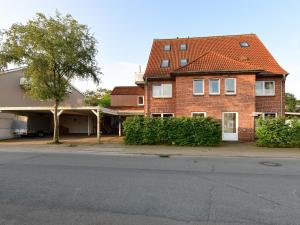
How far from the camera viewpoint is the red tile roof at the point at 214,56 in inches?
772

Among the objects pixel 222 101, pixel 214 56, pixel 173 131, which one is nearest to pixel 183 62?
pixel 214 56

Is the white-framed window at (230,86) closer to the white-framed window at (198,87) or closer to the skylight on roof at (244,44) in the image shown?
the white-framed window at (198,87)

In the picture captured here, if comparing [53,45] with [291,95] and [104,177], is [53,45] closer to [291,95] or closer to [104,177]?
[104,177]

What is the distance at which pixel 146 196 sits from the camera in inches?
220

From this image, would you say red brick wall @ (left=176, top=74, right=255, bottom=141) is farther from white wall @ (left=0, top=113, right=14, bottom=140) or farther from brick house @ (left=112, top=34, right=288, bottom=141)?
white wall @ (left=0, top=113, right=14, bottom=140)

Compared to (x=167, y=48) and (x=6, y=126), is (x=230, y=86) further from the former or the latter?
(x=6, y=126)

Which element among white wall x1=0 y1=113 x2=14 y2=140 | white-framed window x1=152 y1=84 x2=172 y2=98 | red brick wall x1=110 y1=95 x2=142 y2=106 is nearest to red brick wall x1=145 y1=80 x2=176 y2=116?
white-framed window x1=152 y1=84 x2=172 y2=98

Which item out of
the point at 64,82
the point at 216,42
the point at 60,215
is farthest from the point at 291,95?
the point at 60,215

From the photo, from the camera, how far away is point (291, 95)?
6344 centimetres

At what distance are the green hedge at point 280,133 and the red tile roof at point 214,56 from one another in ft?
15.6

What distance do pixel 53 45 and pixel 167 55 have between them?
11.0m

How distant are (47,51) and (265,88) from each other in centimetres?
1697

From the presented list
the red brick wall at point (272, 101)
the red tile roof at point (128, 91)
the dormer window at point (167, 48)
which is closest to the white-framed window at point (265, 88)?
the red brick wall at point (272, 101)

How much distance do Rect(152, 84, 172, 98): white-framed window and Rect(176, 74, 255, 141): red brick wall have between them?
150 centimetres
